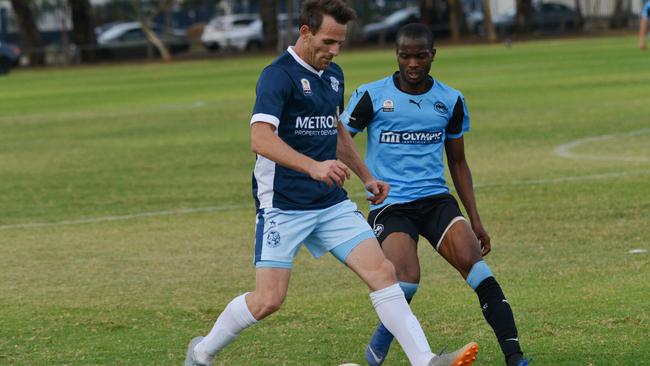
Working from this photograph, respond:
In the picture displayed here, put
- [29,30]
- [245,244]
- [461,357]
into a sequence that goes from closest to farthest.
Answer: [461,357] < [245,244] < [29,30]

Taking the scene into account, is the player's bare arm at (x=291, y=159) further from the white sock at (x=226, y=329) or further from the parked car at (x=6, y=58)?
the parked car at (x=6, y=58)

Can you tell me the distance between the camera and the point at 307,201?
7.09m

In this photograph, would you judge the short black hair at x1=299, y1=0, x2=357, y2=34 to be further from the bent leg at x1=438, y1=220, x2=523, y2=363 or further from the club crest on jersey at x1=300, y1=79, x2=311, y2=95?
the bent leg at x1=438, y1=220, x2=523, y2=363

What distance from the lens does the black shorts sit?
25.6 feet

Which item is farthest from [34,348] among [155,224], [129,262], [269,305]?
[155,224]

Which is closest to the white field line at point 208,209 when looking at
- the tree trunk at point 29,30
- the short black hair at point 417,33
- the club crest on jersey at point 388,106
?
the club crest on jersey at point 388,106

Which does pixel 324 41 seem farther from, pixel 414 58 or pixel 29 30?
pixel 29 30

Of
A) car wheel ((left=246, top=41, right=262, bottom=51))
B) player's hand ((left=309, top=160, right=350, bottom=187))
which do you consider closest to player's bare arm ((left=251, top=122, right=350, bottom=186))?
player's hand ((left=309, top=160, right=350, bottom=187))

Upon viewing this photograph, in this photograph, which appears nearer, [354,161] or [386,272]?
[386,272]

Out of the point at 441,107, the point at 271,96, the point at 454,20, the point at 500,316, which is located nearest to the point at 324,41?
the point at 271,96

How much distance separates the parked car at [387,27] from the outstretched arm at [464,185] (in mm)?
60191

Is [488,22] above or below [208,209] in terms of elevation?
below

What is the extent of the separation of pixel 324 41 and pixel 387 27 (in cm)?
6479

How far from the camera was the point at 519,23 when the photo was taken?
226ft
